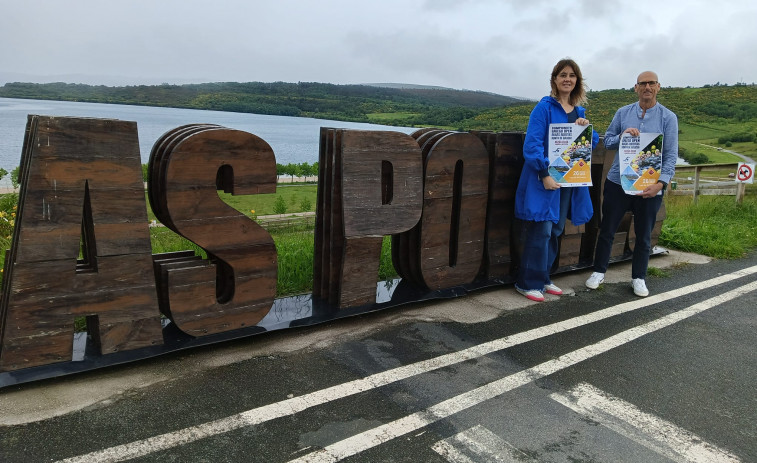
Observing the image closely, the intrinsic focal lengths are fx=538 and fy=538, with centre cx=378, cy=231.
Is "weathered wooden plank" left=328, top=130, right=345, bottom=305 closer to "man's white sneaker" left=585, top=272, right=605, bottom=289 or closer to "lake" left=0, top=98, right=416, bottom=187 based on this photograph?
"lake" left=0, top=98, right=416, bottom=187

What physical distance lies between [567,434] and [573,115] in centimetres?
302

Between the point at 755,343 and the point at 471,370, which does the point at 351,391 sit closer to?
the point at 471,370

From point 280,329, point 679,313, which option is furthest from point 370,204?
point 679,313

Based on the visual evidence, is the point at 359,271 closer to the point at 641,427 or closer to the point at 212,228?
the point at 212,228

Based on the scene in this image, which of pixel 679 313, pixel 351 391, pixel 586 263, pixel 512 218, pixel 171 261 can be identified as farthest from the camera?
pixel 586 263

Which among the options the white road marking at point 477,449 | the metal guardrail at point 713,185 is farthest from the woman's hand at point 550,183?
the metal guardrail at point 713,185

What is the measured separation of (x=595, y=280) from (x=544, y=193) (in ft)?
4.27

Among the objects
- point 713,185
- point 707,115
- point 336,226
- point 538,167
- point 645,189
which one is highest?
point 707,115

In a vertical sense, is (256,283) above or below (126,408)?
above

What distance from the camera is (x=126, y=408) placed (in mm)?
2795

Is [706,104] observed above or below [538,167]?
above

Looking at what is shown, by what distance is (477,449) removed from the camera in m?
2.57

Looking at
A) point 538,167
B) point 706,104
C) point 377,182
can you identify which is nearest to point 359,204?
point 377,182

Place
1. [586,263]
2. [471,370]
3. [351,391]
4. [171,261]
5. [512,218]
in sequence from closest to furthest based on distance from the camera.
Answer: [351,391] → [471,370] → [171,261] → [512,218] → [586,263]
